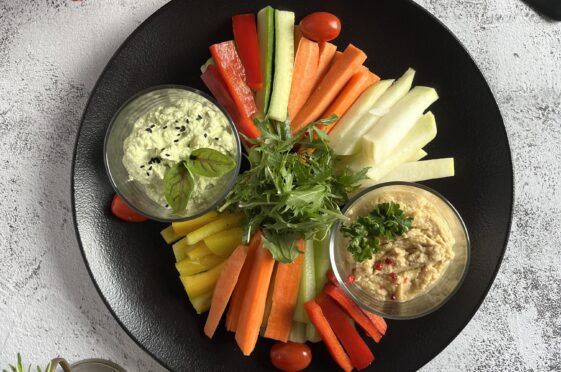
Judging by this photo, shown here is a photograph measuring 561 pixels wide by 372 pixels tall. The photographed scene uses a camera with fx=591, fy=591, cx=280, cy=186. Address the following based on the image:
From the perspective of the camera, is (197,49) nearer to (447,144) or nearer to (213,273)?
(213,273)

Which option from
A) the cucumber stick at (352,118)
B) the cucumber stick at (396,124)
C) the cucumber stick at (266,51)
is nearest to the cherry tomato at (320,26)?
the cucumber stick at (266,51)

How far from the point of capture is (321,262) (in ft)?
8.02

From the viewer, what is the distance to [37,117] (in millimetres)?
2598

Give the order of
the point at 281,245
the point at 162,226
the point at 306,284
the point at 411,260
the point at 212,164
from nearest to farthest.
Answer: the point at 212,164 → the point at 411,260 → the point at 281,245 → the point at 306,284 → the point at 162,226

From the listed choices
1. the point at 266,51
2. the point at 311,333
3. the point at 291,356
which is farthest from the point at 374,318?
the point at 266,51

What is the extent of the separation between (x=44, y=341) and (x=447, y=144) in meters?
1.95

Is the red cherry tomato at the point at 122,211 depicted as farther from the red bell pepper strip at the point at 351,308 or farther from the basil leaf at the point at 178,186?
the red bell pepper strip at the point at 351,308

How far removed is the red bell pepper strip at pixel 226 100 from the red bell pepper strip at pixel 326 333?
724mm

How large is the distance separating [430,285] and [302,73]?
0.99 metres

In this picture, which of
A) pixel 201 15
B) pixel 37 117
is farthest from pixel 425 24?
pixel 37 117

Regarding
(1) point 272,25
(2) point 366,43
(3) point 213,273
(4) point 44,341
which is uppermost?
(1) point 272,25

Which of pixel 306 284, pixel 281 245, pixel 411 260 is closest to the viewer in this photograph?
pixel 411 260

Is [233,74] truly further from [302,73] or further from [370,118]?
[370,118]

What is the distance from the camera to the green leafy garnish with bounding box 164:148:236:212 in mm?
2070
